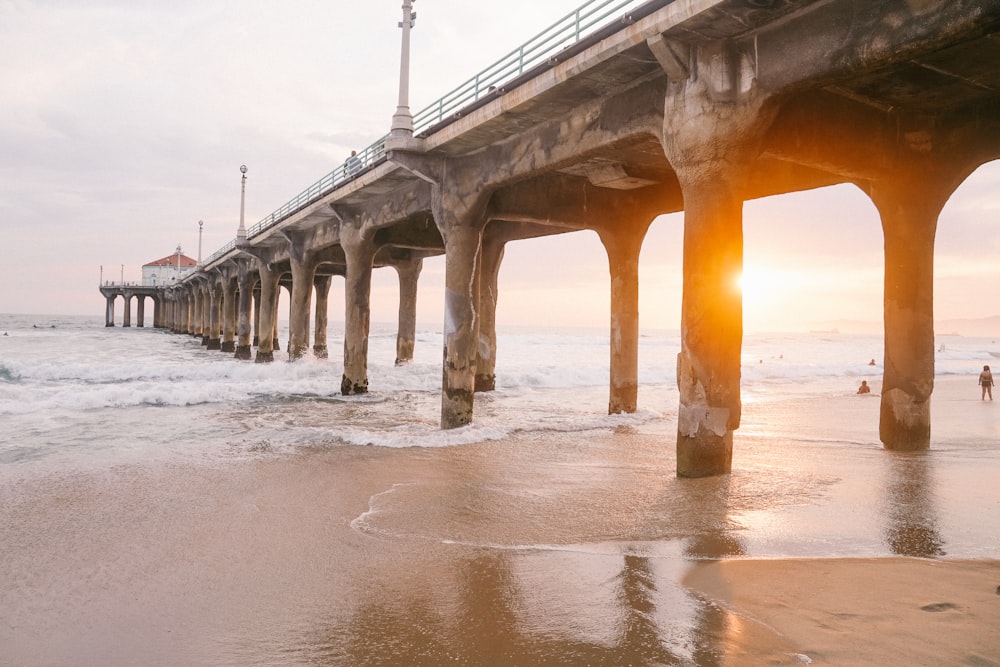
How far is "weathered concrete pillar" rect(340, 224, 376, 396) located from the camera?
1895 centimetres

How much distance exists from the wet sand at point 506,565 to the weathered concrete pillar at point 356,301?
11.0 meters

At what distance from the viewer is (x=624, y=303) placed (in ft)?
46.3

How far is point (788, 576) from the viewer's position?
4.40 m

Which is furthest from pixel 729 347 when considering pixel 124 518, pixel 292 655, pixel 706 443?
pixel 124 518

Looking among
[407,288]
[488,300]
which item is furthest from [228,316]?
[488,300]

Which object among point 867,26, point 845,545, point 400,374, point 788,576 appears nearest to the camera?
point 788,576

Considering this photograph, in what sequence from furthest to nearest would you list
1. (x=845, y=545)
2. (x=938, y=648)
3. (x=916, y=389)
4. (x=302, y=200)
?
(x=302, y=200), (x=916, y=389), (x=845, y=545), (x=938, y=648)

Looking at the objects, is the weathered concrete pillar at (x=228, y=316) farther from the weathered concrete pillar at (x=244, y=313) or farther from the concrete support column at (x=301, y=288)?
the concrete support column at (x=301, y=288)

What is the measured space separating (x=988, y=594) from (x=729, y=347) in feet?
13.1

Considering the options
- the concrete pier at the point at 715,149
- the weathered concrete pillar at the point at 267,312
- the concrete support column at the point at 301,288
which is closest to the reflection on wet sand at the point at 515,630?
the concrete pier at the point at 715,149

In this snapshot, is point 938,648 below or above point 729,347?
below

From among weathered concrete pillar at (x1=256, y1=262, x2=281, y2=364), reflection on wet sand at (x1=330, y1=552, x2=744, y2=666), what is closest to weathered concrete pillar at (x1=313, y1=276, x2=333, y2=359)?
weathered concrete pillar at (x1=256, y1=262, x2=281, y2=364)

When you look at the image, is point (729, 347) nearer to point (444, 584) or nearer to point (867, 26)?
point (867, 26)

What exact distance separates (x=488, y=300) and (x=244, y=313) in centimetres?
2127
